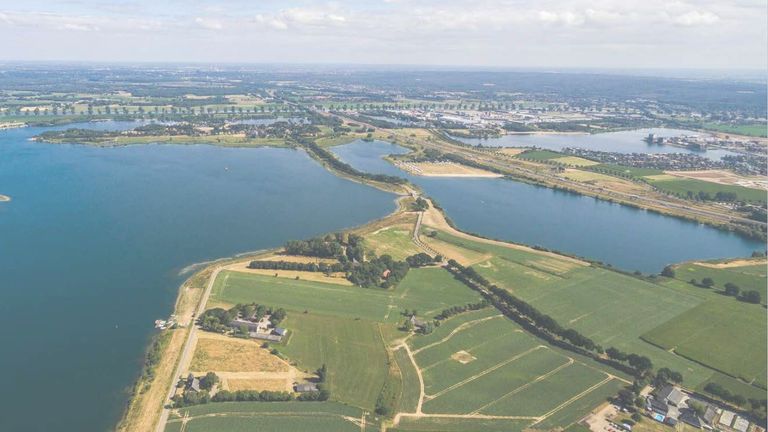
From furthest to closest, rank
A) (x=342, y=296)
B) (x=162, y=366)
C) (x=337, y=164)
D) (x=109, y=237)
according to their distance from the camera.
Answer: (x=337, y=164), (x=109, y=237), (x=342, y=296), (x=162, y=366)

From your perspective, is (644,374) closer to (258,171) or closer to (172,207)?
(172,207)

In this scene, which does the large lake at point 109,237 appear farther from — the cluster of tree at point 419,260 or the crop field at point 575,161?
the crop field at point 575,161

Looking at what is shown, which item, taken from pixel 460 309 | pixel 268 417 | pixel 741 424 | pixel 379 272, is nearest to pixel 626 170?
pixel 379 272

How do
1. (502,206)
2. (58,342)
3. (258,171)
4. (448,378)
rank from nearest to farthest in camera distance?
(448,378), (58,342), (502,206), (258,171)

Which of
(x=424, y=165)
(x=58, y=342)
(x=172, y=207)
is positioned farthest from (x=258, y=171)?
(x=58, y=342)

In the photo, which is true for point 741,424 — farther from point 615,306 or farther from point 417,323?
point 417,323

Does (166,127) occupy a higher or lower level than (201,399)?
higher

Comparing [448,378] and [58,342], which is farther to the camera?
[58,342]

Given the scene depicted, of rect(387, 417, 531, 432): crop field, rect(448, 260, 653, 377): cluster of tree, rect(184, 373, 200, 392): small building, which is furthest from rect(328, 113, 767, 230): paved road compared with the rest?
rect(184, 373, 200, 392): small building
